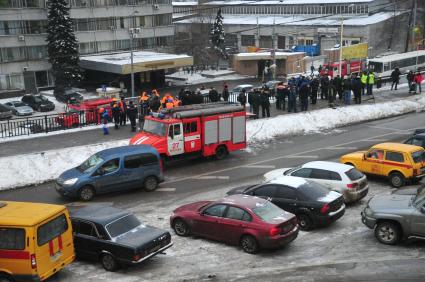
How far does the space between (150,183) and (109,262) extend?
24.8 feet

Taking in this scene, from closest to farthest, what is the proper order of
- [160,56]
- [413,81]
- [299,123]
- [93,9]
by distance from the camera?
1. [299,123]
2. [413,81]
3. [160,56]
4. [93,9]

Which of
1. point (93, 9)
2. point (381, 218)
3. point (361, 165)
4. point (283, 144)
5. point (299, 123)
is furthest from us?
point (93, 9)

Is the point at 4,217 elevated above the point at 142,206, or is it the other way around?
the point at 4,217

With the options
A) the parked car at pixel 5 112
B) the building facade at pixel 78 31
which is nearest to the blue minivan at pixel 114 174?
the parked car at pixel 5 112

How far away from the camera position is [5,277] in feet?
41.2

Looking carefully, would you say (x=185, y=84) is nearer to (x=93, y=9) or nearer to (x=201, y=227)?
(x=93, y=9)

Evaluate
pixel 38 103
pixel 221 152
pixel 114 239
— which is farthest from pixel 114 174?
pixel 38 103

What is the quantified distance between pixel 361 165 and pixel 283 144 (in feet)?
24.4

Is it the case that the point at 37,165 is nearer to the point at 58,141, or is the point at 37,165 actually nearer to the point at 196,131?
the point at 58,141

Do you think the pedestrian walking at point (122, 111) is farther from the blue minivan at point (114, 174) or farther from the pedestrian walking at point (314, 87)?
the pedestrian walking at point (314, 87)

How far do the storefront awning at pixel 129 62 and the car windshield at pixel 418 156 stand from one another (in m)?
42.7

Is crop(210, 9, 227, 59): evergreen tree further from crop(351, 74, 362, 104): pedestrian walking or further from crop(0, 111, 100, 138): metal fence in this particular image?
crop(0, 111, 100, 138): metal fence

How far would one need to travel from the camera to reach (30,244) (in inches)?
483

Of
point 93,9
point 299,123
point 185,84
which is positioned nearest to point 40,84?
point 93,9
